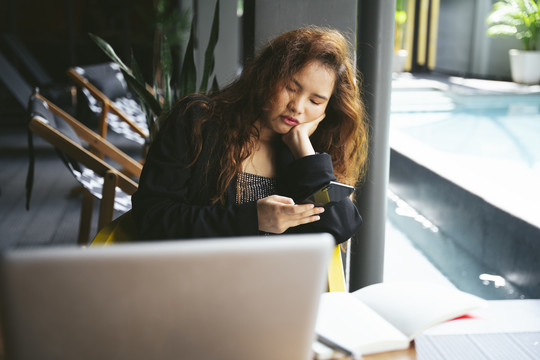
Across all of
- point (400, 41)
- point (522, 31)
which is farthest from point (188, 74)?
point (400, 41)

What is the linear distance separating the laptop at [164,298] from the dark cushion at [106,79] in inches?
156

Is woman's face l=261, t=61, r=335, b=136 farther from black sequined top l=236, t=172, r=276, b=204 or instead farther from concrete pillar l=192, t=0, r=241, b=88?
concrete pillar l=192, t=0, r=241, b=88

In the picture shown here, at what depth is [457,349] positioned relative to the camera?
1.72 meters

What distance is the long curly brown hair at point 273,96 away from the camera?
1.45 meters

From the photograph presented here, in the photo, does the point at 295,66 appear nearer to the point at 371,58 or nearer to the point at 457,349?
the point at 371,58

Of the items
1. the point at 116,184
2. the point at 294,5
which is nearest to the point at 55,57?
the point at 116,184

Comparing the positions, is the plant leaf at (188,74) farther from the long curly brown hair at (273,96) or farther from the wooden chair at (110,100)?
the wooden chair at (110,100)

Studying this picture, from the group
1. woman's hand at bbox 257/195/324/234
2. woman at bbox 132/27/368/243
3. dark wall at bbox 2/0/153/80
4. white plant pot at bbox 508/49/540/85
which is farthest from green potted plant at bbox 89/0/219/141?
white plant pot at bbox 508/49/540/85

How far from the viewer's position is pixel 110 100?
4.43m

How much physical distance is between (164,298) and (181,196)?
791 millimetres

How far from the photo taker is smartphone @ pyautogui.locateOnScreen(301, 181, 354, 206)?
4.47 feet

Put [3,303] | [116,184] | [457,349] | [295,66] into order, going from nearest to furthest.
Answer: [3,303]
[295,66]
[457,349]
[116,184]

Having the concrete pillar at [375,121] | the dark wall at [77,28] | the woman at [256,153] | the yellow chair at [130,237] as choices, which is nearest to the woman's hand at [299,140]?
the woman at [256,153]

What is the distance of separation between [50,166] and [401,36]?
1230 cm
